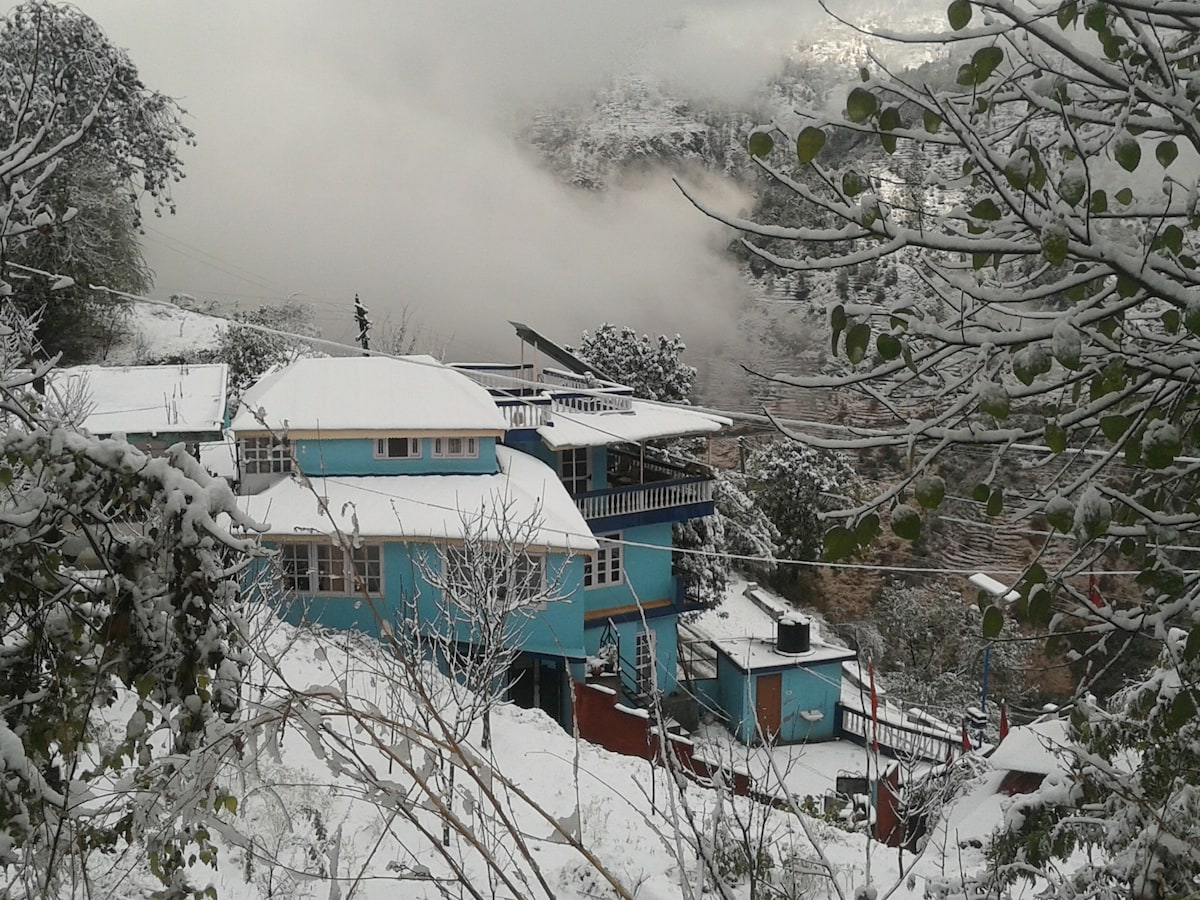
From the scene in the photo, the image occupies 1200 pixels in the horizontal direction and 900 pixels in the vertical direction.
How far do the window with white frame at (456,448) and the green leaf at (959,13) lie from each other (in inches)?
571

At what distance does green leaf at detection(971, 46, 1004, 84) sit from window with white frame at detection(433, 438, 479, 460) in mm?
14456

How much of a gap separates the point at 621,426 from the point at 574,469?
1296mm

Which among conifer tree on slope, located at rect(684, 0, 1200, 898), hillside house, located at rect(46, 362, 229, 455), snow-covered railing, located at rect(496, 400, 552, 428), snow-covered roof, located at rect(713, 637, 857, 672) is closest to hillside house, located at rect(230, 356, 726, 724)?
snow-covered railing, located at rect(496, 400, 552, 428)

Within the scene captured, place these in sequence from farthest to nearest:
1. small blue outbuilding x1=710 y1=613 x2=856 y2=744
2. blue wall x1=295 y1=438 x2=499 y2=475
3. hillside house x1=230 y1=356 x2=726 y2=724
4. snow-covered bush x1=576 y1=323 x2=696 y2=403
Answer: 1. snow-covered bush x1=576 y1=323 x2=696 y2=403
2. small blue outbuilding x1=710 y1=613 x2=856 y2=744
3. blue wall x1=295 y1=438 x2=499 y2=475
4. hillside house x1=230 y1=356 x2=726 y2=724

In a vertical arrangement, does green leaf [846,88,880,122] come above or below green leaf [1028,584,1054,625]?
above

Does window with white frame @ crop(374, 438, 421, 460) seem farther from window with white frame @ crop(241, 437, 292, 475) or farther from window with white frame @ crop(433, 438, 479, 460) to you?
window with white frame @ crop(241, 437, 292, 475)

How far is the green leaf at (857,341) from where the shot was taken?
5.31 feet

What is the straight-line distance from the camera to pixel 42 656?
7.77ft

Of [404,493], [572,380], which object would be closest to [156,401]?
[404,493]

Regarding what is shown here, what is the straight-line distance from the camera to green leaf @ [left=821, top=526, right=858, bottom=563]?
5.12 ft

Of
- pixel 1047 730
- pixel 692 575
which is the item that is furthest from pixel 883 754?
pixel 1047 730

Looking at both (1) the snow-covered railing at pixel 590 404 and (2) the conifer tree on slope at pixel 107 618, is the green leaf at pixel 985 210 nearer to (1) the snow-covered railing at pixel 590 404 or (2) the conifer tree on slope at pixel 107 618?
(2) the conifer tree on slope at pixel 107 618

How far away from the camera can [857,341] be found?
162 cm

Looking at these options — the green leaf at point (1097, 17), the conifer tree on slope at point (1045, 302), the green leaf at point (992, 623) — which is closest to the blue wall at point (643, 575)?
the conifer tree on slope at point (1045, 302)
